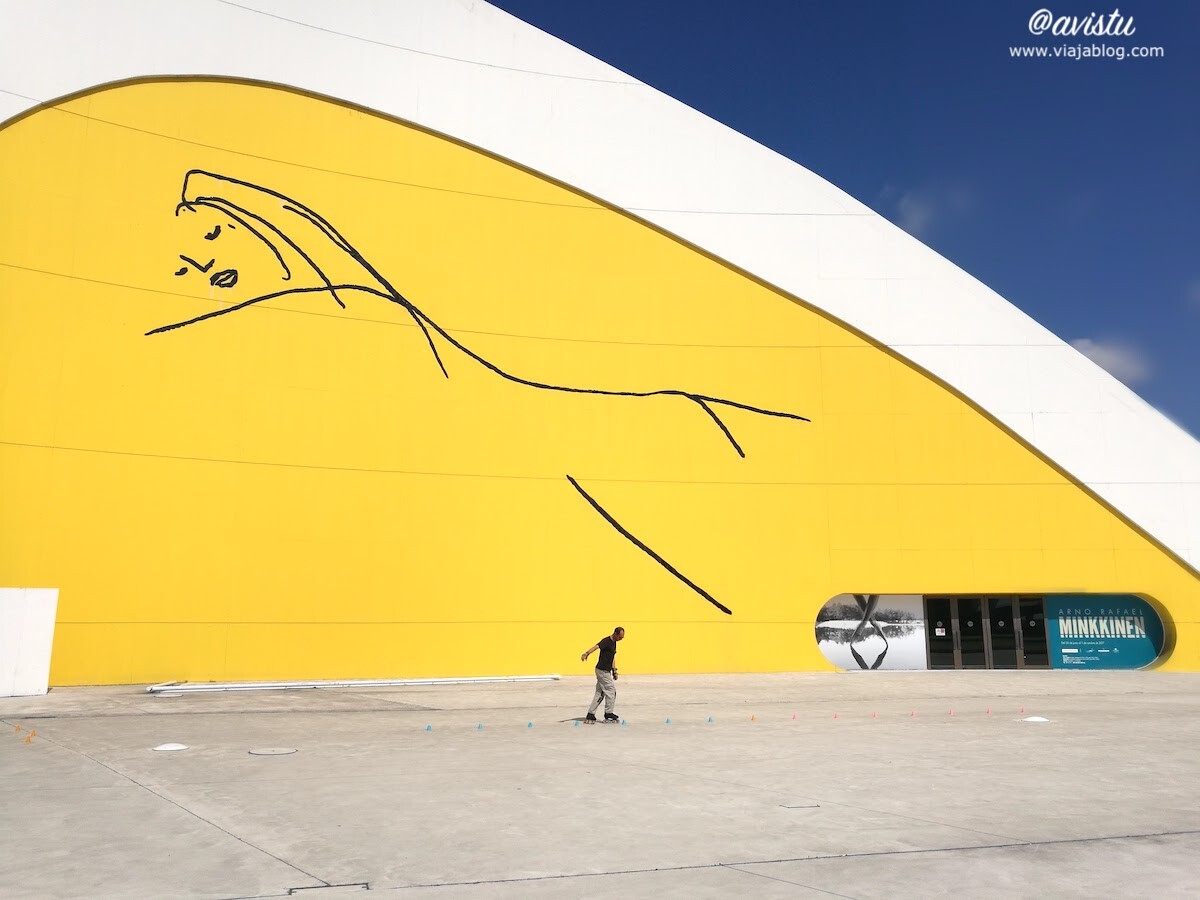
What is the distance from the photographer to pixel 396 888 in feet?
15.8

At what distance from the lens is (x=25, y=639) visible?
595 inches

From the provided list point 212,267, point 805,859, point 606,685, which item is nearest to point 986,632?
point 606,685

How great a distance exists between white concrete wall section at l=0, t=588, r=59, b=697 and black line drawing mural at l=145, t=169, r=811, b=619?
6.02m

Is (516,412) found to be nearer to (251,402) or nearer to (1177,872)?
(251,402)

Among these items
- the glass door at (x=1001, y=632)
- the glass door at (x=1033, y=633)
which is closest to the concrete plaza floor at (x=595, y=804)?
the glass door at (x=1001, y=632)

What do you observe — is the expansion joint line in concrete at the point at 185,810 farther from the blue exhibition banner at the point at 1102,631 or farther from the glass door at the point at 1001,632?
the blue exhibition banner at the point at 1102,631

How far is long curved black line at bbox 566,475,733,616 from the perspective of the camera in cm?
2138

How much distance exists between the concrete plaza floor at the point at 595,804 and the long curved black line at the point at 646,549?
313 inches

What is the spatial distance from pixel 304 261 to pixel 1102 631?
69.2 feet

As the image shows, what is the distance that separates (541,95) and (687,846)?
2065cm

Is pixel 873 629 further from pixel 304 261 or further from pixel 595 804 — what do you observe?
pixel 595 804

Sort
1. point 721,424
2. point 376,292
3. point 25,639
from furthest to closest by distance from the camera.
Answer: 1. point 721,424
2. point 376,292
3. point 25,639

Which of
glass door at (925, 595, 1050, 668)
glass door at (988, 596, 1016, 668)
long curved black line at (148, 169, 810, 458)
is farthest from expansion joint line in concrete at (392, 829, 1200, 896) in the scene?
glass door at (988, 596, 1016, 668)

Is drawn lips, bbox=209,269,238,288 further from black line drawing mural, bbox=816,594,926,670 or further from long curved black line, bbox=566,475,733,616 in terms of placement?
black line drawing mural, bbox=816,594,926,670
